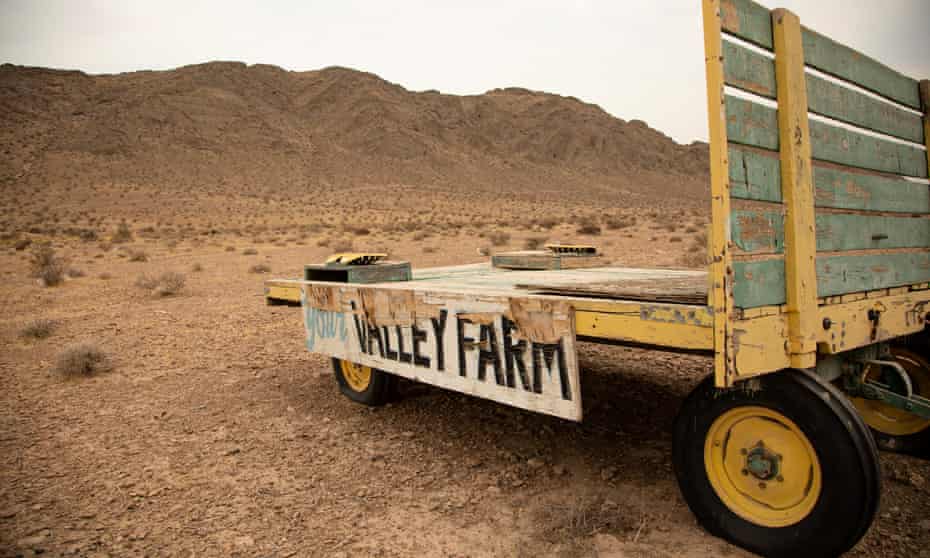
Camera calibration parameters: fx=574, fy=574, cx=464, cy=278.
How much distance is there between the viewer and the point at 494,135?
86.2 m

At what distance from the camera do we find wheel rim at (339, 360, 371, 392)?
430 centimetres

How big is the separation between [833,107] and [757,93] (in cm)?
58

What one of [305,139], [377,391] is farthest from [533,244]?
[305,139]

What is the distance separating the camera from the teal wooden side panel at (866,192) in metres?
2.35

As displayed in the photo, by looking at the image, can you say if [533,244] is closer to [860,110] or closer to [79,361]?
[79,361]

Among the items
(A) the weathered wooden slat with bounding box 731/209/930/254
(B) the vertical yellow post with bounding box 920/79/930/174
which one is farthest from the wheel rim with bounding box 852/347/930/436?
(B) the vertical yellow post with bounding box 920/79/930/174

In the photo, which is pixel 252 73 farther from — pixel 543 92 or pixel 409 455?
pixel 409 455

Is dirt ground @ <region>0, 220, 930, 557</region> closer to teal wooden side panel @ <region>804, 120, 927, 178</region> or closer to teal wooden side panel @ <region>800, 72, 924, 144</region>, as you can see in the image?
teal wooden side panel @ <region>804, 120, 927, 178</region>

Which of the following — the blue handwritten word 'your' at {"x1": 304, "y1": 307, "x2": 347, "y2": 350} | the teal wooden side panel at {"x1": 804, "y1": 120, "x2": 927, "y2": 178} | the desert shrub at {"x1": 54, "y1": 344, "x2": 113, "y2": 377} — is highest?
the teal wooden side panel at {"x1": 804, "y1": 120, "x2": 927, "y2": 178}

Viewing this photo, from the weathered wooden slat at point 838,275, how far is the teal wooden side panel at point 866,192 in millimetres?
226

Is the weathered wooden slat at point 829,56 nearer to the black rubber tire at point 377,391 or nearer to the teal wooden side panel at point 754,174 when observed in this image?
the teal wooden side panel at point 754,174

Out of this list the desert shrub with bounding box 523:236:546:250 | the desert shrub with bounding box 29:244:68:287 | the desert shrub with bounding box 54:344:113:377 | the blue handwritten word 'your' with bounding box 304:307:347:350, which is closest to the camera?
the blue handwritten word 'your' with bounding box 304:307:347:350

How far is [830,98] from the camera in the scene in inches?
95.7

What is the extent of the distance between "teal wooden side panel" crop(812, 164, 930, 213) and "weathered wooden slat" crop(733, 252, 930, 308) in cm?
23
